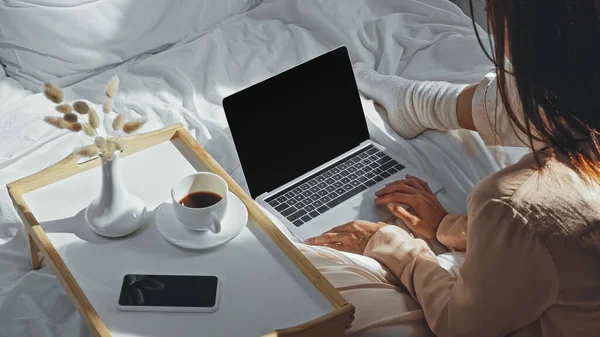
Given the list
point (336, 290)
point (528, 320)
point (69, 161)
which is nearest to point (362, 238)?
point (336, 290)

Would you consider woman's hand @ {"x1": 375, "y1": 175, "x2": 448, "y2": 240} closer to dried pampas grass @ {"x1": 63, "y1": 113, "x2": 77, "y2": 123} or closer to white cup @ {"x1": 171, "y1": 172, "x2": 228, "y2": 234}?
white cup @ {"x1": 171, "y1": 172, "x2": 228, "y2": 234}

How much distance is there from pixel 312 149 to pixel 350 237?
0.22 meters

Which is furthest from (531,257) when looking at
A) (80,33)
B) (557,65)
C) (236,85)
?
(80,33)

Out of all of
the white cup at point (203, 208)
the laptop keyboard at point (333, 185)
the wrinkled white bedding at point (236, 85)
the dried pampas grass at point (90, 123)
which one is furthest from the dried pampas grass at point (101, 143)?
the laptop keyboard at point (333, 185)

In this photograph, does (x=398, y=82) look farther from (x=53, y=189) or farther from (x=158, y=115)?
(x=53, y=189)

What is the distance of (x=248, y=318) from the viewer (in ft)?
3.30

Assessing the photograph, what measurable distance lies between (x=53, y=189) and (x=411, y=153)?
0.69m

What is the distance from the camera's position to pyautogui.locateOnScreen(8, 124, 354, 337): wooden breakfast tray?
0.99m

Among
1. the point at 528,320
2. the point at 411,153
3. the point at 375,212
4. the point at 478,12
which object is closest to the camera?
the point at 528,320

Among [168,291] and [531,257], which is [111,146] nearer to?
[168,291]

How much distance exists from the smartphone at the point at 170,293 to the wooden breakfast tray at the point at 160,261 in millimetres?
12

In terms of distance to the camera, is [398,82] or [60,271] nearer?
[60,271]

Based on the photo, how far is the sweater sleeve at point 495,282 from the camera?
877 millimetres

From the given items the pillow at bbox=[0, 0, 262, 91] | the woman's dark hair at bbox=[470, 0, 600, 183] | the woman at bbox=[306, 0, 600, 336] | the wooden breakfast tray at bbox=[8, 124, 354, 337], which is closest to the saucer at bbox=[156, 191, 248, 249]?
the wooden breakfast tray at bbox=[8, 124, 354, 337]
